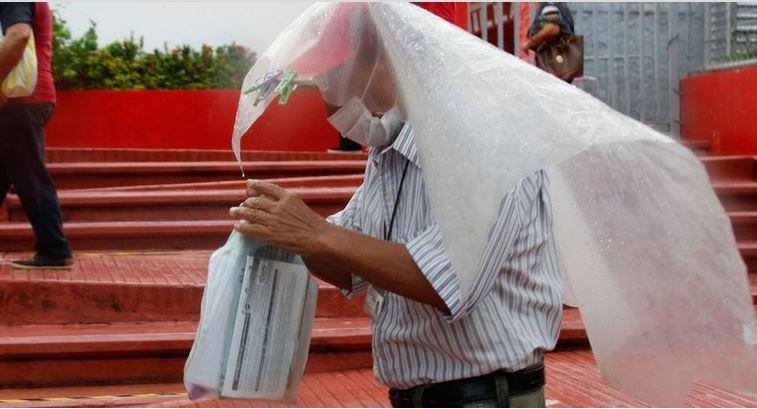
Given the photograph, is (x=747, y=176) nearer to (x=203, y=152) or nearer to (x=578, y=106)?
(x=203, y=152)

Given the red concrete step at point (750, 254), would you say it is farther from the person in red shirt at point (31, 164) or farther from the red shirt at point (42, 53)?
the red shirt at point (42, 53)

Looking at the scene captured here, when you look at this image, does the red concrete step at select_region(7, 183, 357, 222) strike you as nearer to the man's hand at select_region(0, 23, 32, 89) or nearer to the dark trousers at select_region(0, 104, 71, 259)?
the dark trousers at select_region(0, 104, 71, 259)

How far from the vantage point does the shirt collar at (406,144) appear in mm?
2066

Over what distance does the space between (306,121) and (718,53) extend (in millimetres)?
4119

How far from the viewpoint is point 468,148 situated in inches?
74.0

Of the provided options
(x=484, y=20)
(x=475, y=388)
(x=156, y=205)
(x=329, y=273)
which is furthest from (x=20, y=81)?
(x=484, y=20)

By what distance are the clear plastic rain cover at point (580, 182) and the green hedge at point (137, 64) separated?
967 cm

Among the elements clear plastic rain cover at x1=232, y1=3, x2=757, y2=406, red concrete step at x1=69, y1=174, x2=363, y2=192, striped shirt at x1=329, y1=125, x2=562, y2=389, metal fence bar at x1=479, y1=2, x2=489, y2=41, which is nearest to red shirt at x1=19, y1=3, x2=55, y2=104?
red concrete step at x1=69, y1=174, x2=363, y2=192

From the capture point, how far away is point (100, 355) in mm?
4938

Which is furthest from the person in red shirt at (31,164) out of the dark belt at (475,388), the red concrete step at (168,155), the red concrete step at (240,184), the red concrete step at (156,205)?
the dark belt at (475,388)

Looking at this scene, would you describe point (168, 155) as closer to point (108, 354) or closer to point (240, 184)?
point (240, 184)

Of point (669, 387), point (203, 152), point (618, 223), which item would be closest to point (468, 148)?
point (618, 223)

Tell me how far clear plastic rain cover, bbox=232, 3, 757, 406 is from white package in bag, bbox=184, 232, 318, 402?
0.33m

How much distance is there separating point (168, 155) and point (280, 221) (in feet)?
25.7
